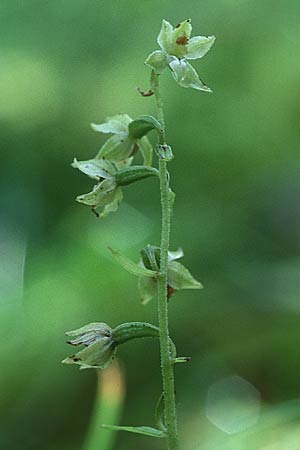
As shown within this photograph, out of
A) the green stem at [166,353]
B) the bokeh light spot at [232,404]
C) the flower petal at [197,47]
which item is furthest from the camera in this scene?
the bokeh light spot at [232,404]

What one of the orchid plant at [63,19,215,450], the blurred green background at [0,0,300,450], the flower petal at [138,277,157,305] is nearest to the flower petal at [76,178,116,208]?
the orchid plant at [63,19,215,450]

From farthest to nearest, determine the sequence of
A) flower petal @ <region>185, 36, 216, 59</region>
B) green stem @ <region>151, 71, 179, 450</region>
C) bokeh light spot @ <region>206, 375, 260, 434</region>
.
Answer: bokeh light spot @ <region>206, 375, 260, 434</region> → flower petal @ <region>185, 36, 216, 59</region> → green stem @ <region>151, 71, 179, 450</region>

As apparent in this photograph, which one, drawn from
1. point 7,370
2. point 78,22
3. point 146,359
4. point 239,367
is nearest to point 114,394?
point 7,370

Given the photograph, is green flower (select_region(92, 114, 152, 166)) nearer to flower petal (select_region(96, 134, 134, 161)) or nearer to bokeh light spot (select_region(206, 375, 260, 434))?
flower petal (select_region(96, 134, 134, 161))

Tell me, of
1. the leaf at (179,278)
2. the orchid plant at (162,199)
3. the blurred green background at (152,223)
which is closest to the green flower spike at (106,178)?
the orchid plant at (162,199)

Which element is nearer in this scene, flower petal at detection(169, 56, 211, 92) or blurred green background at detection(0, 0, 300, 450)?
flower petal at detection(169, 56, 211, 92)

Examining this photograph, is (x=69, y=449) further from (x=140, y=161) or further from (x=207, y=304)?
(x=140, y=161)

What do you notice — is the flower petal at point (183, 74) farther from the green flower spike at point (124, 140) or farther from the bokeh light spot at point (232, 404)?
the bokeh light spot at point (232, 404)
